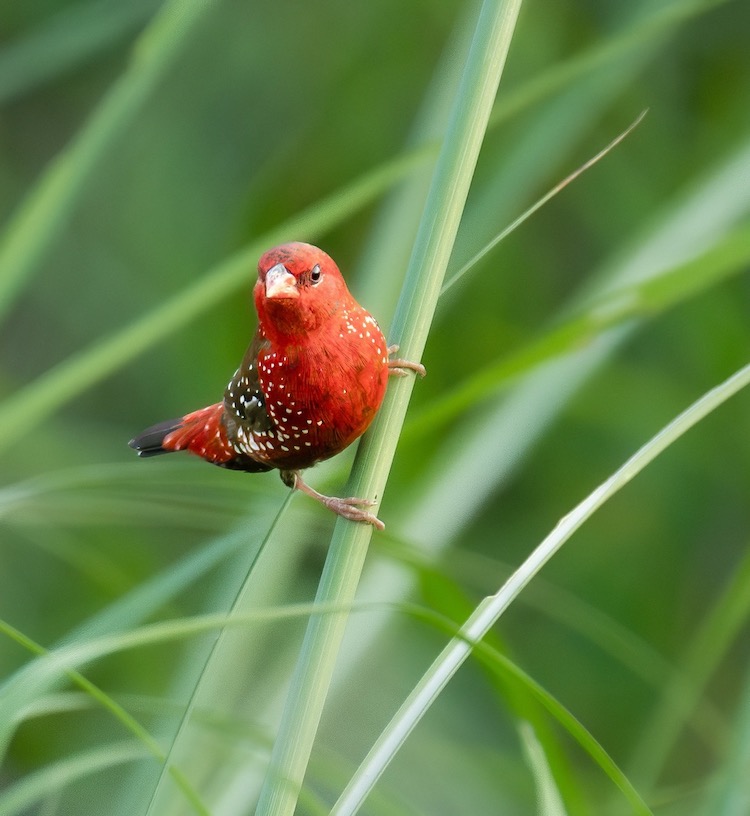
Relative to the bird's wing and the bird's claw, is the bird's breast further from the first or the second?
the bird's claw

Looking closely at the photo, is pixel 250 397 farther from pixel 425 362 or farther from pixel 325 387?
pixel 425 362

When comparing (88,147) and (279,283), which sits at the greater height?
(88,147)

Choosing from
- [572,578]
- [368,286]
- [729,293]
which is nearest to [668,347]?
[729,293]

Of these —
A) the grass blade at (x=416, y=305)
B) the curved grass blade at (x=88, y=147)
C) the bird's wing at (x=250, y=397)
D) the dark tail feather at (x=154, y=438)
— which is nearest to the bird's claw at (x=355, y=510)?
the grass blade at (x=416, y=305)

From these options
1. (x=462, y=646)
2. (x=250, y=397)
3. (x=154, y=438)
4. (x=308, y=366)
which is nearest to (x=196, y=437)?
(x=154, y=438)

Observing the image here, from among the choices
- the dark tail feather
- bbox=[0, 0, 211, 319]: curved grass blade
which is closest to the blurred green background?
bbox=[0, 0, 211, 319]: curved grass blade

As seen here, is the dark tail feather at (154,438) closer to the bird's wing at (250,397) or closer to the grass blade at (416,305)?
the bird's wing at (250,397)

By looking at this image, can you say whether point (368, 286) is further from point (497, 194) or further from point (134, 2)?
point (134, 2)
